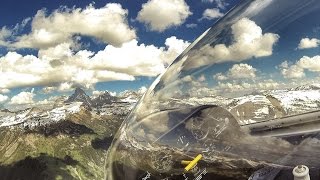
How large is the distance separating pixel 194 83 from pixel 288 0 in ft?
4.50

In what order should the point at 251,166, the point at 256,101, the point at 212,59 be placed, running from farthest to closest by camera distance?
the point at 212,59 → the point at 256,101 → the point at 251,166

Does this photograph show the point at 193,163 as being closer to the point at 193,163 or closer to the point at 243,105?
the point at 193,163

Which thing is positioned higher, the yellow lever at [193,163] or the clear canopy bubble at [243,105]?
the clear canopy bubble at [243,105]

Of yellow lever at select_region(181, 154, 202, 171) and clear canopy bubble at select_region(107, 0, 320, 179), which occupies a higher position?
clear canopy bubble at select_region(107, 0, 320, 179)

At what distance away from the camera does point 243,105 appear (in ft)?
14.4

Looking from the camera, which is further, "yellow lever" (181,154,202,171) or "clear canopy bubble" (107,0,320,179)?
"yellow lever" (181,154,202,171)

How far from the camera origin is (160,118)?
4863 mm

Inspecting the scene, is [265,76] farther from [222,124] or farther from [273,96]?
[222,124]

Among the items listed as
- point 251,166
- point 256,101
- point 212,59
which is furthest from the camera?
point 212,59

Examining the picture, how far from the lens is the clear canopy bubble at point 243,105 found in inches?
156

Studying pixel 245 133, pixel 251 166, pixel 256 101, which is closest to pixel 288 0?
pixel 256 101

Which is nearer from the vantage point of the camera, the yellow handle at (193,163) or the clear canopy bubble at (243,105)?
the clear canopy bubble at (243,105)

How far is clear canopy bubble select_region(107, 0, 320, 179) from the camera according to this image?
3971mm

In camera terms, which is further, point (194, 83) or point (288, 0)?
point (194, 83)
